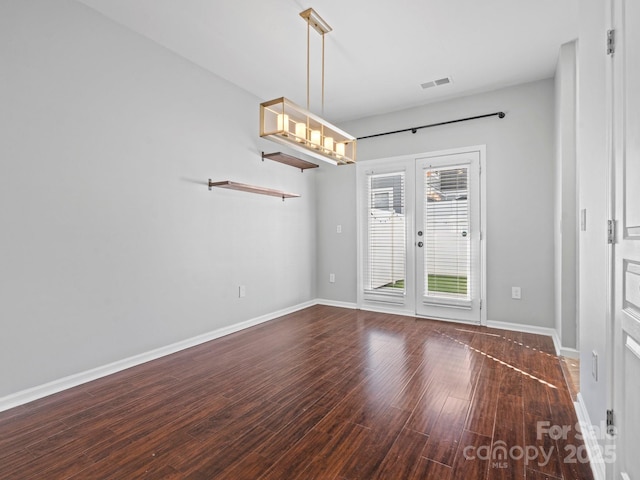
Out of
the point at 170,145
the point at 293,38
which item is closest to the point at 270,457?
the point at 170,145

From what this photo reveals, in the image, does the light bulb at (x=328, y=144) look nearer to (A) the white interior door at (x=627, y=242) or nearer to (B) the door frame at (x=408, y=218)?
(B) the door frame at (x=408, y=218)

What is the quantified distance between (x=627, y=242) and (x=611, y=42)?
79 cm

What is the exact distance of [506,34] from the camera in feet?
9.55

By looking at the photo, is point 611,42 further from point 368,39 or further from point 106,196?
point 106,196

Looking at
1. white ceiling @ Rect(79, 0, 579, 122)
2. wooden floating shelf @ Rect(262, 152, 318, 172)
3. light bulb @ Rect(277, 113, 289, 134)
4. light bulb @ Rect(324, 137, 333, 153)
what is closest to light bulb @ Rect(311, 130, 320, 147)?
light bulb @ Rect(324, 137, 333, 153)

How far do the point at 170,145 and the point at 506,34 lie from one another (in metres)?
3.28

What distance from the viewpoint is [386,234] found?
468cm

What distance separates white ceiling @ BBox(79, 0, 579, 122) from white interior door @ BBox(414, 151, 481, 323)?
982mm

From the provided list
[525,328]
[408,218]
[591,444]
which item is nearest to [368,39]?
[408,218]

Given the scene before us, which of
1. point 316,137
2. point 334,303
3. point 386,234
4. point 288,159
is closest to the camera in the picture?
point 316,137

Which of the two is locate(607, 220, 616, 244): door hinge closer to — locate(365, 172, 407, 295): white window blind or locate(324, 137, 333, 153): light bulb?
locate(324, 137, 333, 153): light bulb

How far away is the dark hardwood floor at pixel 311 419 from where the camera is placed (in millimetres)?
1557

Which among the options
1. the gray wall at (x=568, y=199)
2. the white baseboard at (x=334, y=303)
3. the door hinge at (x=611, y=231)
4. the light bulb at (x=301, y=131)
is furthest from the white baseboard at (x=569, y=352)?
the light bulb at (x=301, y=131)

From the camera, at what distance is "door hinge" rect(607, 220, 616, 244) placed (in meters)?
1.24
